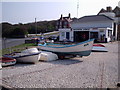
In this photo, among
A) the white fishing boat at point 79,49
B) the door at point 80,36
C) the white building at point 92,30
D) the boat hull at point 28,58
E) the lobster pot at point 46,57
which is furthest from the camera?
the door at point 80,36

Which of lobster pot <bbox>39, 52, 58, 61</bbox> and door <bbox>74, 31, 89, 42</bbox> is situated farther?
door <bbox>74, 31, 89, 42</bbox>

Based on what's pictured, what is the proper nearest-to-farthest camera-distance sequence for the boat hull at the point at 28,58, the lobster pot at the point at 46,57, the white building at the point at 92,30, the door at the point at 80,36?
1. the boat hull at the point at 28,58
2. the lobster pot at the point at 46,57
3. the white building at the point at 92,30
4. the door at the point at 80,36

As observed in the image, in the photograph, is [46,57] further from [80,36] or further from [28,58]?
[80,36]

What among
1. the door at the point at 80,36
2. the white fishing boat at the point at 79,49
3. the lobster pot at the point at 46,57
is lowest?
the lobster pot at the point at 46,57

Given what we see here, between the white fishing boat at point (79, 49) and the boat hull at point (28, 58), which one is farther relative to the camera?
the white fishing boat at point (79, 49)

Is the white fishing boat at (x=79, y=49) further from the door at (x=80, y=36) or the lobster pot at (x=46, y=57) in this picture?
the door at (x=80, y=36)

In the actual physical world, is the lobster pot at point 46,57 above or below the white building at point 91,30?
below

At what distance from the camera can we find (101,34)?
102 feet

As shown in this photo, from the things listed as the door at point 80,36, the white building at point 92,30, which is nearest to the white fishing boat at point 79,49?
the white building at point 92,30

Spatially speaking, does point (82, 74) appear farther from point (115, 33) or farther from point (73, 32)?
point (115, 33)

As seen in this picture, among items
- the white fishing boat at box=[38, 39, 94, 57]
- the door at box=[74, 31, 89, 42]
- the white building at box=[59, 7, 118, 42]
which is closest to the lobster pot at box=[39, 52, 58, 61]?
the white fishing boat at box=[38, 39, 94, 57]

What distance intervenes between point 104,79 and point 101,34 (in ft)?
83.6

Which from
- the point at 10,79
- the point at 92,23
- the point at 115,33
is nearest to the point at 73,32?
the point at 92,23

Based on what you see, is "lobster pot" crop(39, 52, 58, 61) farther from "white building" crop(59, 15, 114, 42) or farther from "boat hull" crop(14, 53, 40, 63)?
"white building" crop(59, 15, 114, 42)
